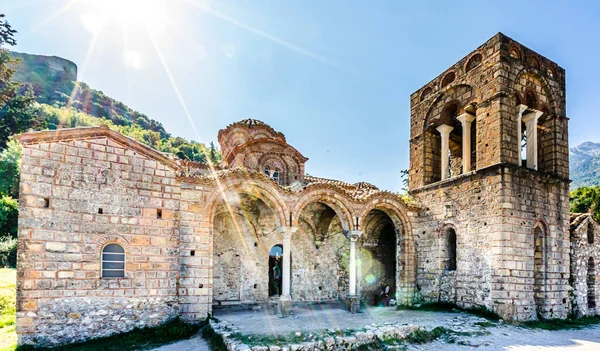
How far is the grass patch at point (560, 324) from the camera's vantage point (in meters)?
10.8

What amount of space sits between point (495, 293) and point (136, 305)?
1021cm

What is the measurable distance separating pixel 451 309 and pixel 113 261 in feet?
34.3

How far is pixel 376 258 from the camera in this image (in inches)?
615

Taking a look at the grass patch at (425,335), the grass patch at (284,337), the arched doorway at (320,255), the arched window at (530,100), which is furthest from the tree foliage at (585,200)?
the grass patch at (284,337)

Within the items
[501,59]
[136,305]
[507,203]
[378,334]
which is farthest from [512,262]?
[136,305]

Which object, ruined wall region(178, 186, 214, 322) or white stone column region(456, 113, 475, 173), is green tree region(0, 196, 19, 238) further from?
white stone column region(456, 113, 475, 173)

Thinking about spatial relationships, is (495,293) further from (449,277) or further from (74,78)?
(74,78)

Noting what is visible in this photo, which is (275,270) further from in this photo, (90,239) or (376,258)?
(90,239)

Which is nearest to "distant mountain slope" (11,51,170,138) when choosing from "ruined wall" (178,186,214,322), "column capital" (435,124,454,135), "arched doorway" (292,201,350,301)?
"arched doorway" (292,201,350,301)

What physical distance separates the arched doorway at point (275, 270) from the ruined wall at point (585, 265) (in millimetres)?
10584

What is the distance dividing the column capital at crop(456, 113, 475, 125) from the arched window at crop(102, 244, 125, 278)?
12.0 m

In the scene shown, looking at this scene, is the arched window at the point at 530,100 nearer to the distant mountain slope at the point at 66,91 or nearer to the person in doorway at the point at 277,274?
the person in doorway at the point at 277,274

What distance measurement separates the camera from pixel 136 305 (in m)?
9.02

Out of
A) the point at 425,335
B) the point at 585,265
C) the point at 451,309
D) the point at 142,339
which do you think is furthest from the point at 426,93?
the point at 142,339
